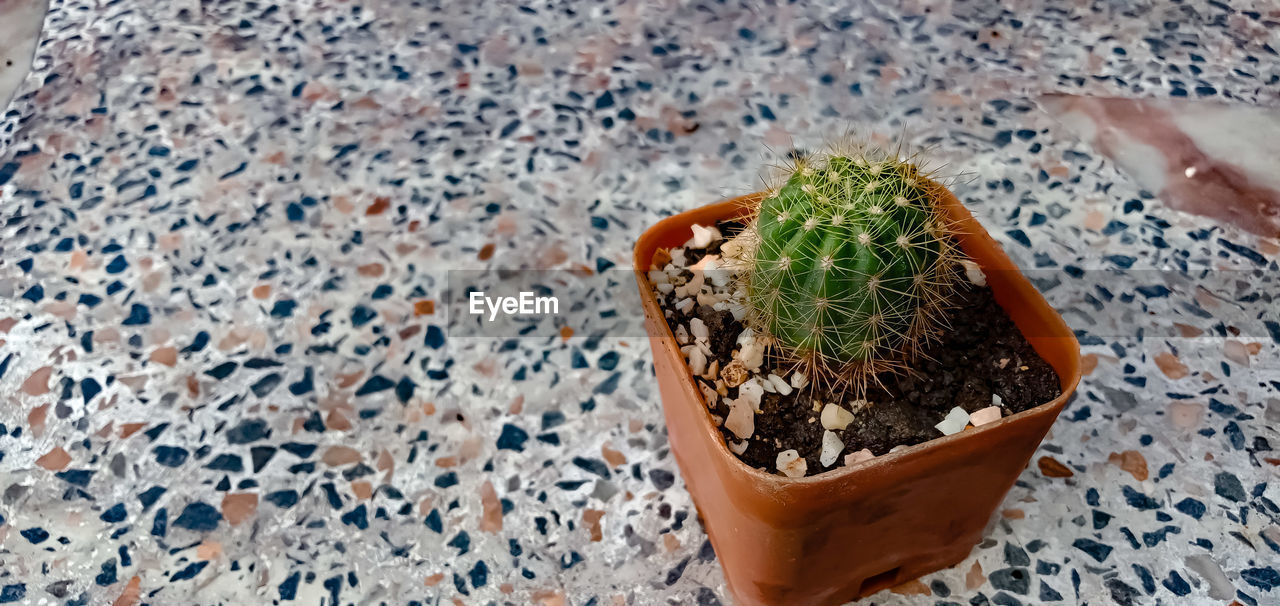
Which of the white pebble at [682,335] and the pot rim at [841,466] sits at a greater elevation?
the pot rim at [841,466]

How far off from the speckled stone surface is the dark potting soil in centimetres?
26

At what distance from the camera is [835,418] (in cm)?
86

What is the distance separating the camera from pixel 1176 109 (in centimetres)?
154

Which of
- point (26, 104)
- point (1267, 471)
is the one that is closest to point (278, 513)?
point (26, 104)

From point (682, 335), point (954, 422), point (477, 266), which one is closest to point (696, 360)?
point (682, 335)

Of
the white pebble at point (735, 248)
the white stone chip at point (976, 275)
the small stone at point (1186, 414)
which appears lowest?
the small stone at point (1186, 414)

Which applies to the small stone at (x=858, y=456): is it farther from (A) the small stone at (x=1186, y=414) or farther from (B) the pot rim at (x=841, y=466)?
(A) the small stone at (x=1186, y=414)

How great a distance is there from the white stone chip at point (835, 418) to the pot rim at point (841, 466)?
50 mm

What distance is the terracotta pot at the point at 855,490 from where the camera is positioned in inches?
30.3

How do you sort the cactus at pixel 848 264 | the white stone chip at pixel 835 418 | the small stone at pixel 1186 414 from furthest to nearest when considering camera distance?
1. the small stone at pixel 1186 414
2. the white stone chip at pixel 835 418
3. the cactus at pixel 848 264

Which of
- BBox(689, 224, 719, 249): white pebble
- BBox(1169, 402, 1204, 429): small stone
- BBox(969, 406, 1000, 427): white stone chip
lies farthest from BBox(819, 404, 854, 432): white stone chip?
BBox(1169, 402, 1204, 429): small stone

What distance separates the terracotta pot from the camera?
0.77 meters

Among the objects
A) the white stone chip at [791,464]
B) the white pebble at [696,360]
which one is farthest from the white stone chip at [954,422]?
the white pebble at [696,360]

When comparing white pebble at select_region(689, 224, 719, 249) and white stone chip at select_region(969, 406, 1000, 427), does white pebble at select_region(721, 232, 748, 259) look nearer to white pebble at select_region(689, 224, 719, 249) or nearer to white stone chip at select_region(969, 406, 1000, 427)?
white pebble at select_region(689, 224, 719, 249)
